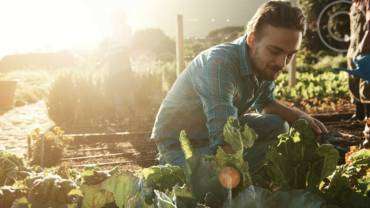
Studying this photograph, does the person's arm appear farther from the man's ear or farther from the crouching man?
the man's ear

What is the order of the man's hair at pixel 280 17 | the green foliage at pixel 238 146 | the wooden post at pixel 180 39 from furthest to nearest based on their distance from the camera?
the wooden post at pixel 180 39, the man's hair at pixel 280 17, the green foliage at pixel 238 146

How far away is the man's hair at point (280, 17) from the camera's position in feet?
7.81

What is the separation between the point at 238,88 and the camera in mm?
2707

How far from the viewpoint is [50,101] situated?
8688 millimetres

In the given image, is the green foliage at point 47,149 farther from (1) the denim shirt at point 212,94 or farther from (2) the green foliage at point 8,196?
(2) the green foliage at point 8,196

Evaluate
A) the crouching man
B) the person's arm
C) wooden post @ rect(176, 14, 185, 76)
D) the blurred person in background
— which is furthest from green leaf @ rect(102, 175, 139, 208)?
wooden post @ rect(176, 14, 185, 76)

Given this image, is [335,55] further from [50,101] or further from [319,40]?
[50,101]

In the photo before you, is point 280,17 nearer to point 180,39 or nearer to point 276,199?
point 276,199

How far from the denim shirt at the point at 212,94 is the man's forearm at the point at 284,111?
49 millimetres

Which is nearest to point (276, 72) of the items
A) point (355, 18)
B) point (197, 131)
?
point (197, 131)

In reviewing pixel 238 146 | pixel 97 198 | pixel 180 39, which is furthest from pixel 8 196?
pixel 180 39

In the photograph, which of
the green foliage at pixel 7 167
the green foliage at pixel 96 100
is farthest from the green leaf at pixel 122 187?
the green foliage at pixel 96 100

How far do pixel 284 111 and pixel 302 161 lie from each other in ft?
6.41

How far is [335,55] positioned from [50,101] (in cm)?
1316
